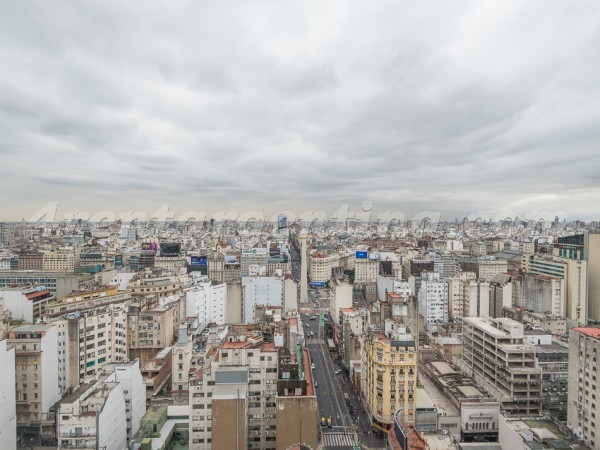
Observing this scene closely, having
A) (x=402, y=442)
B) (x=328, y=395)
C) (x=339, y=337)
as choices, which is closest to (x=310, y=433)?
(x=402, y=442)

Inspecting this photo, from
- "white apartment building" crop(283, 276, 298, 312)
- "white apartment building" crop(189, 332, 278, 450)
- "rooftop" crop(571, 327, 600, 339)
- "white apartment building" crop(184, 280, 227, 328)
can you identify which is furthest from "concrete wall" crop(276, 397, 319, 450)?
"white apartment building" crop(283, 276, 298, 312)

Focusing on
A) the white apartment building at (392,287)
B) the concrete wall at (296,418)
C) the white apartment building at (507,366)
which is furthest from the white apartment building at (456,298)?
the concrete wall at (296,418)

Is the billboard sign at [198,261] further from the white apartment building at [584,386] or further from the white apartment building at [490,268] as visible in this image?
the white apartment building at [584,386]

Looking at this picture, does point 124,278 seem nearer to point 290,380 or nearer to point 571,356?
point 290,380

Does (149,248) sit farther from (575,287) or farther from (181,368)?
(575,287)

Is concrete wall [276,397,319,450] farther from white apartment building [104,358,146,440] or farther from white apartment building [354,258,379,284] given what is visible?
white apartment building [354,258,379,284]

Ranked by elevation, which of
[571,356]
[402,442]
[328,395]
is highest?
[571,356]
